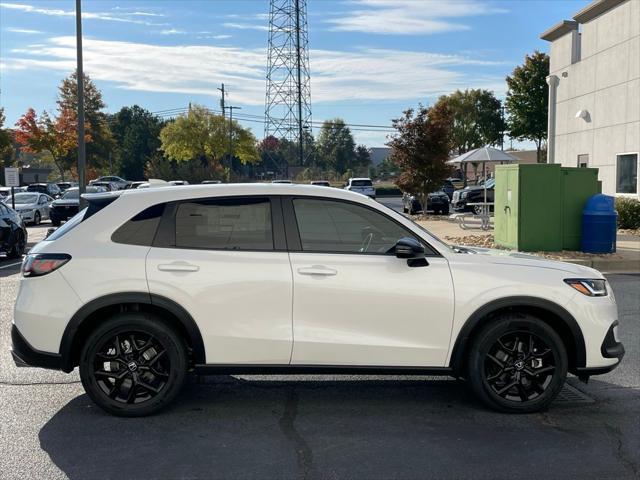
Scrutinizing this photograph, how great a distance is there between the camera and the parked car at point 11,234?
14422 mm

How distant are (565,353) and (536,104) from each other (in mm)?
47107

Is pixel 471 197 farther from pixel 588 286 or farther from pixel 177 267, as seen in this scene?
pixel 177 267

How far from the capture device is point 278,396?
17.5ft

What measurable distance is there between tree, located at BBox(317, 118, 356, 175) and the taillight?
309 feet

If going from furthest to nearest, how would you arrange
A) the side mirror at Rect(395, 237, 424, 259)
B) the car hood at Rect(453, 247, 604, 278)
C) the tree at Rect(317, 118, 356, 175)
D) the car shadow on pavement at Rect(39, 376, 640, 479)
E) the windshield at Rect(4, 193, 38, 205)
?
the tree at Rect(317, 118, 356, 175), the windshield at Rect(4, 193, 38, 205), the car hood at Rect(453, 247, 604, 278), the side mirror at Rect(395, 237, 424, 259), the car shadow on pavement at Rect(39, 376, 640, 479)

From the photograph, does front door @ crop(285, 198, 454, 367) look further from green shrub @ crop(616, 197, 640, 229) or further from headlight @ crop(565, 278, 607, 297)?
green shrub @ crop(616, 197, 640, 229)

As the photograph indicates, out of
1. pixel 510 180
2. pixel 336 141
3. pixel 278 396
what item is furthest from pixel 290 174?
Result: pixel 278 396

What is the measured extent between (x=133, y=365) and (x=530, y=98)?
48382mm

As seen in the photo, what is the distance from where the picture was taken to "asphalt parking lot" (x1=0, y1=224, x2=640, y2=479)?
13.0ft

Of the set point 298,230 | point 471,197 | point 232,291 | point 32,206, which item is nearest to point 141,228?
point 232,291

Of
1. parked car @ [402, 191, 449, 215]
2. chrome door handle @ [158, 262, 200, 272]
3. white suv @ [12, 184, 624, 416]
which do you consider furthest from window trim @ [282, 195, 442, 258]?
parked car @ [402, 191, 449, 215]

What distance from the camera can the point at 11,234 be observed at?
14656 millimetres

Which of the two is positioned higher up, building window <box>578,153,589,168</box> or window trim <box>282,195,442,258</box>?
building window <box>578,153,589,168</box>

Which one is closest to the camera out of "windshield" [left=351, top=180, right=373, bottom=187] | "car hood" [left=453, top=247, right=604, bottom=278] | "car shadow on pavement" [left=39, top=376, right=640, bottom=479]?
"car shadow on pavement" [left=39, top=376, right=640, bottom=479]
